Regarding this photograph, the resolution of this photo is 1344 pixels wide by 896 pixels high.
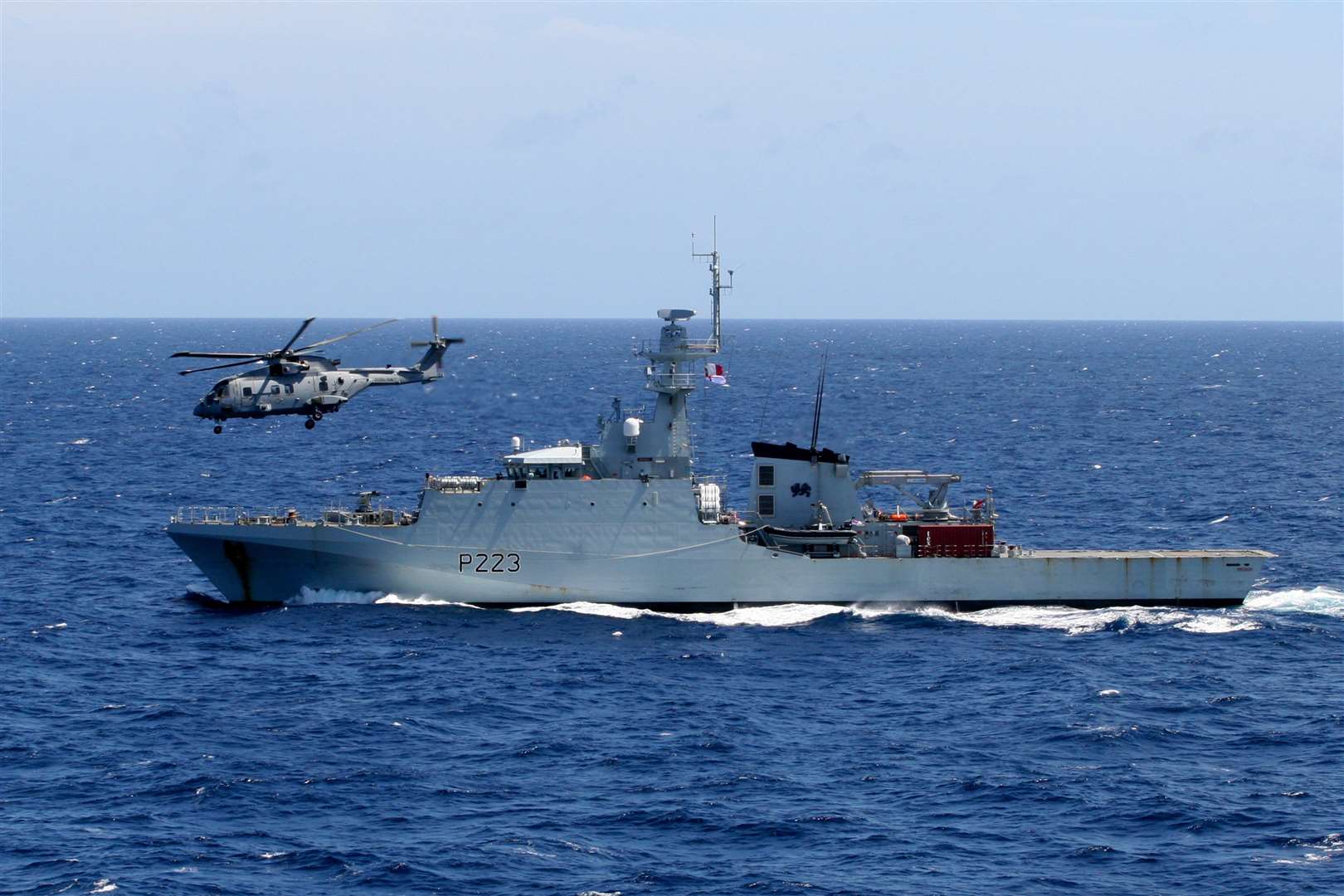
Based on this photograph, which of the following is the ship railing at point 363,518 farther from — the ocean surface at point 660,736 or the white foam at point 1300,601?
the white foam at point 1300,601

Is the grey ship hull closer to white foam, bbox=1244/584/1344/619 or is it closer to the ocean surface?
the ocean surface

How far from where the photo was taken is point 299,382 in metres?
43.1

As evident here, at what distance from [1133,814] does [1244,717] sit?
6.86 metres

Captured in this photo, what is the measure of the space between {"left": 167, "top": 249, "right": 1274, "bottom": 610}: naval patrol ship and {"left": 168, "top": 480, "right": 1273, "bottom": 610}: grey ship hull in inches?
1.8

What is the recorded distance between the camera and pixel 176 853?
1038 inches

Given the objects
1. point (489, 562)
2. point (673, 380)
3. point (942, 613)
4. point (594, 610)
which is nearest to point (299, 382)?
point (489, 562)

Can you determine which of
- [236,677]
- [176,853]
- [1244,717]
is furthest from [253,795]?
[1244,717]

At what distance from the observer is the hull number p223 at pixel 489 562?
42.6 meters

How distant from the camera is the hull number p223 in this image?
4259 cm

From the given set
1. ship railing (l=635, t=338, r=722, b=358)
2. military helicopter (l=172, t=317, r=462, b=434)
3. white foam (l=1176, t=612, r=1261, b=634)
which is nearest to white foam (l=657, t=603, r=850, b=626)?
ship railing (l=635, t=338, r=722, b=358)

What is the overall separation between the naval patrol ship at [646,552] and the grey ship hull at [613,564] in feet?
0.15

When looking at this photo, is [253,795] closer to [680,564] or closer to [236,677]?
[236,677]

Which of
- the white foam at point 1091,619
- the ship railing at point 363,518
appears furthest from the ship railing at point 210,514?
the white foam at point 1091,619

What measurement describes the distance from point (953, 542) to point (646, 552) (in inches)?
336
